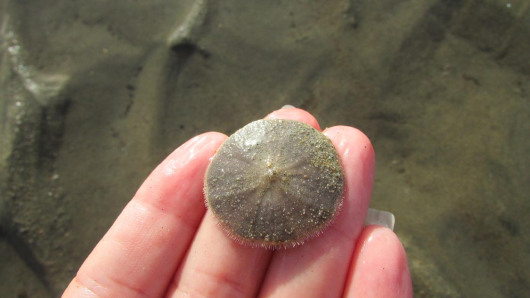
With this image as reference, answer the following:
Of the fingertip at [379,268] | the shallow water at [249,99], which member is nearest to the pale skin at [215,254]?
the fingertip at [379,268]

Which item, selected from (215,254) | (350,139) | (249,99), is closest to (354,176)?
(350,139)

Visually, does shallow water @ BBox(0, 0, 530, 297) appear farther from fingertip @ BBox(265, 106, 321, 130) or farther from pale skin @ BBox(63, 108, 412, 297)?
pale skin @ BBox(63, 108, 412, 297)

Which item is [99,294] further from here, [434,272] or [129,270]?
[434,272]

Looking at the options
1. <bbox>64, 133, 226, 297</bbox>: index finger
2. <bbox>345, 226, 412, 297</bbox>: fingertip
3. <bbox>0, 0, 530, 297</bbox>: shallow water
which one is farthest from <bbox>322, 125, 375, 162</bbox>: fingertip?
<bbox>64, 133, 226, 297</bbox>: index finger

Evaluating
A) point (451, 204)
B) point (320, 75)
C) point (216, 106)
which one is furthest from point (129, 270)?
point (451, 204)

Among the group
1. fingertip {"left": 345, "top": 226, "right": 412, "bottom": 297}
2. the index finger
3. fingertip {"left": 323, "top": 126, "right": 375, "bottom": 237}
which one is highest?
fingertip {"left": 323, "top": 126, "right": 375, "bottom": 237}
